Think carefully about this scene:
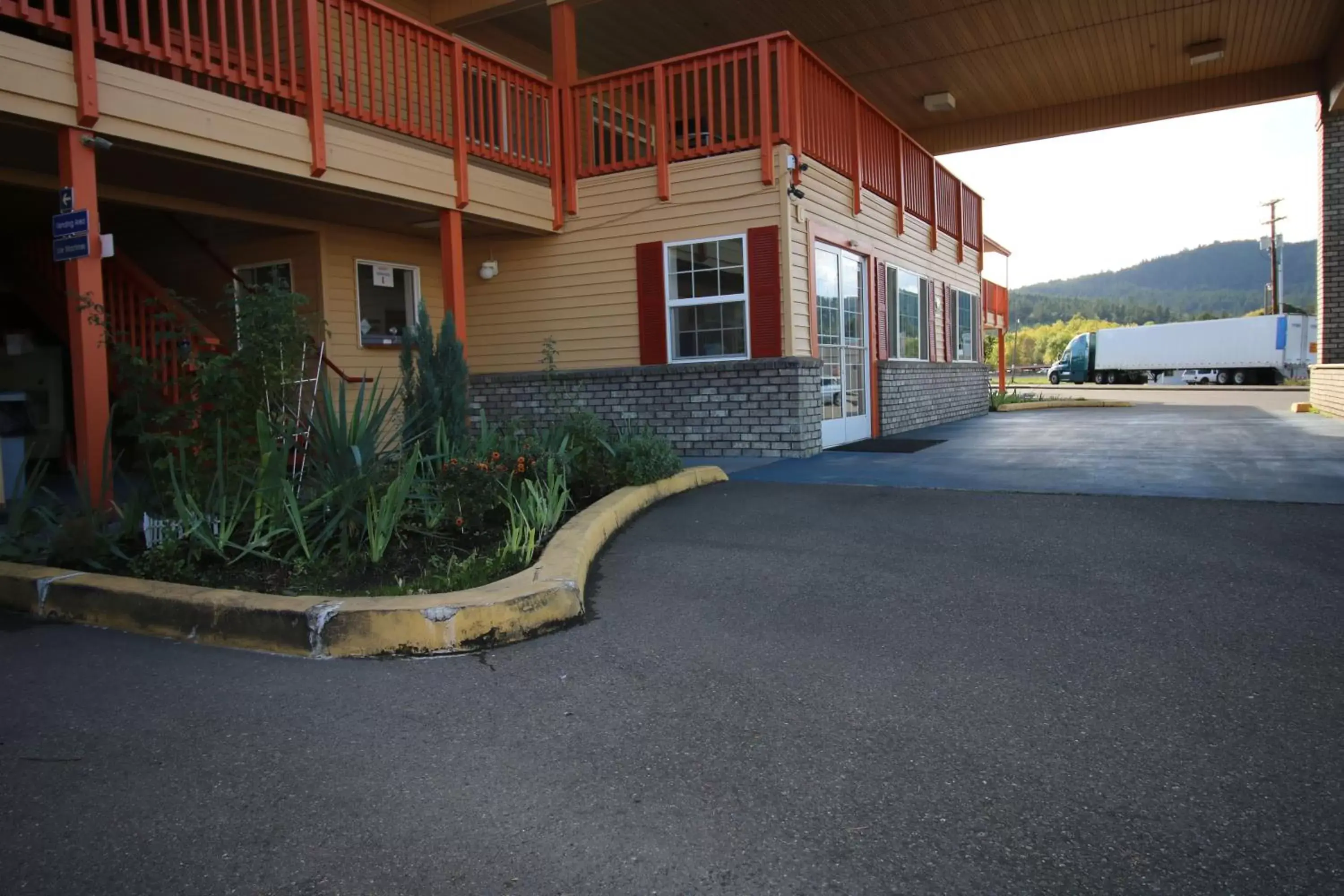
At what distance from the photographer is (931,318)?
53.1ft

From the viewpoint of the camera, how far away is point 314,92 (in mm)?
8617

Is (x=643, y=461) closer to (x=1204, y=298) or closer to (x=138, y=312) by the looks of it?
(x=138, y=312)

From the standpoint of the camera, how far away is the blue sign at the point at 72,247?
265 inches

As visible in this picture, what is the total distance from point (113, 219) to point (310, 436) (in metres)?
8.30

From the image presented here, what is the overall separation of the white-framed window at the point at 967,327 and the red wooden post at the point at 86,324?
14.7m

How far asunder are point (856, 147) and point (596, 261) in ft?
12.9

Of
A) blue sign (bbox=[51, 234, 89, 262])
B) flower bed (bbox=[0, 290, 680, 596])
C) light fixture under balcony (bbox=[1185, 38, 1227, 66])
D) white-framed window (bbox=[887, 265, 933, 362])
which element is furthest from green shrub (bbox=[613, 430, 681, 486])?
light fixture under balcony (bbox=[1185, 38, 1227, 66])

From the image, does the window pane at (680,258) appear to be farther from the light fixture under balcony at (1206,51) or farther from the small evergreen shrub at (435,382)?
the light fixture under balcony at (1206,51)

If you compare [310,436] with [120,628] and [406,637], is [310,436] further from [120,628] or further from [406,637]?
[406,637]

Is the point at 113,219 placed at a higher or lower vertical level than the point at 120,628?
higher

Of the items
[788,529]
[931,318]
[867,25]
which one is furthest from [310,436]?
[931,318]

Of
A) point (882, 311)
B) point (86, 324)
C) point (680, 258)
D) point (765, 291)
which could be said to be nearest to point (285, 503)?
point (86, 324)

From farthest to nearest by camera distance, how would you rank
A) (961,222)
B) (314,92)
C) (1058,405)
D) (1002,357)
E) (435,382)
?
(1002,357) < (1058,405) < (961,222) < (314,92) < (435,382)

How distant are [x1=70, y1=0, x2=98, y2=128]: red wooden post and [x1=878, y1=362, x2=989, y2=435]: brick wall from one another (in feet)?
32.6
